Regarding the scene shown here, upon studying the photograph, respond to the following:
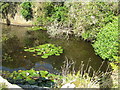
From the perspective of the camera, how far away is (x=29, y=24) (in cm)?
→ 1370

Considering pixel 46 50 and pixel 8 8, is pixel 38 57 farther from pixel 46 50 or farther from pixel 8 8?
pixel 8 8

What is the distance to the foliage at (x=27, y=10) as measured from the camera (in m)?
13.3

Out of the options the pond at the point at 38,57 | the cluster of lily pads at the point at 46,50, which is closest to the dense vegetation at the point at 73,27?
the cluster of lily pads at the point at 46,50

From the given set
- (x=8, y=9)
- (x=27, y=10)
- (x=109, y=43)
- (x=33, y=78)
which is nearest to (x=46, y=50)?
(x=33, y=78)

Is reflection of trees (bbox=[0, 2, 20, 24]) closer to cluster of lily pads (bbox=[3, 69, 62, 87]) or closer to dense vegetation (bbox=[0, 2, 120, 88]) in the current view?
dense vegetation (bbox=[0, 2, 120, 88])

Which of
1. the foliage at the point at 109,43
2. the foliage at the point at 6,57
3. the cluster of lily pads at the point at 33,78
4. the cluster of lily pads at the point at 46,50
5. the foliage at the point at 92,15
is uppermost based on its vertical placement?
the foliage at the point at 92,15

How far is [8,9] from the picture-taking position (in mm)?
13891

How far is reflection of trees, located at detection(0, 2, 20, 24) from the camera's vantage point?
533 inches

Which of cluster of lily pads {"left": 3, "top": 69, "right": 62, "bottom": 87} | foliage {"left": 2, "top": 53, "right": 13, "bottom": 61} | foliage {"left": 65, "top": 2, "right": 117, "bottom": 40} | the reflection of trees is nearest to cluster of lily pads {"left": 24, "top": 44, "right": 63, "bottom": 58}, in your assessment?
foliage {"left": 2, "top": 53, "right": 13, "bottom": 61}

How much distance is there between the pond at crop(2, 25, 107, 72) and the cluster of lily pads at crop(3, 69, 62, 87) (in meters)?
0.54

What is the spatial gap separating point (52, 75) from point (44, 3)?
8247 millimetres

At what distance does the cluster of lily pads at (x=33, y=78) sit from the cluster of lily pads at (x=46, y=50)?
1.73 meters

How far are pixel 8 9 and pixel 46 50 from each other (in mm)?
7412

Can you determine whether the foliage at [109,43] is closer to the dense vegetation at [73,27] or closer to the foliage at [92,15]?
the dense vegetation at [73,27]
